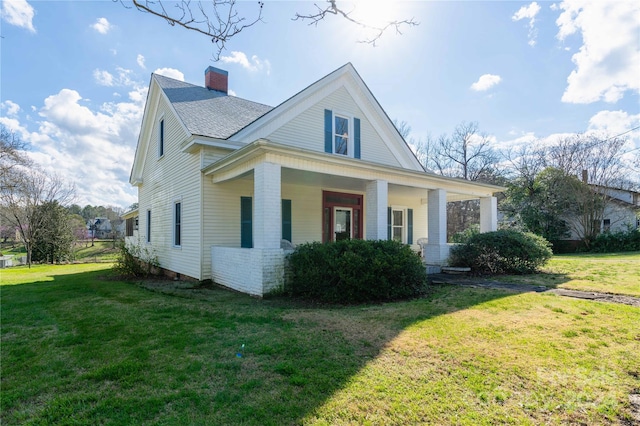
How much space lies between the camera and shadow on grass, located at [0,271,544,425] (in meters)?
2.54

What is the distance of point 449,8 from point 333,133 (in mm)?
6409

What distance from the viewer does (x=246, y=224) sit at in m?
9.87

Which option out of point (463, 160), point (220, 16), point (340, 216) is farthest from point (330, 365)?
point (463, 160)

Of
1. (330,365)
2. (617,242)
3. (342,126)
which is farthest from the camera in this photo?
(617,242)

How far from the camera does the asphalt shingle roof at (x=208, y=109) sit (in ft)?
32.4

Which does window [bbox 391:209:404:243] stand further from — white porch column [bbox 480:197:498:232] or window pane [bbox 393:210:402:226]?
white porch column [bbox 480:197:498:232]

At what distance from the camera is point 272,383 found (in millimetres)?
2918

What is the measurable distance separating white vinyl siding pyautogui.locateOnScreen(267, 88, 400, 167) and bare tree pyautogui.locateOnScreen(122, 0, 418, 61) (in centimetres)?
635

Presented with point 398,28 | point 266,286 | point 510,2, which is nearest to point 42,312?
point 266,286

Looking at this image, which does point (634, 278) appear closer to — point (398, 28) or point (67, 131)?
point (398, 28)

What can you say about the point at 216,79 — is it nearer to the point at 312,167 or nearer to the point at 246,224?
the point at 246,224

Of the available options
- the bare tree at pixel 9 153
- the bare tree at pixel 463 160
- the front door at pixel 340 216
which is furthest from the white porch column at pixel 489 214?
the bare tree at pixel 9 153

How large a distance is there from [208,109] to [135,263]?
6.24 meters

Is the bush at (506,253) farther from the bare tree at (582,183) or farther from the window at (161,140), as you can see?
the bare tree at (582,183)
